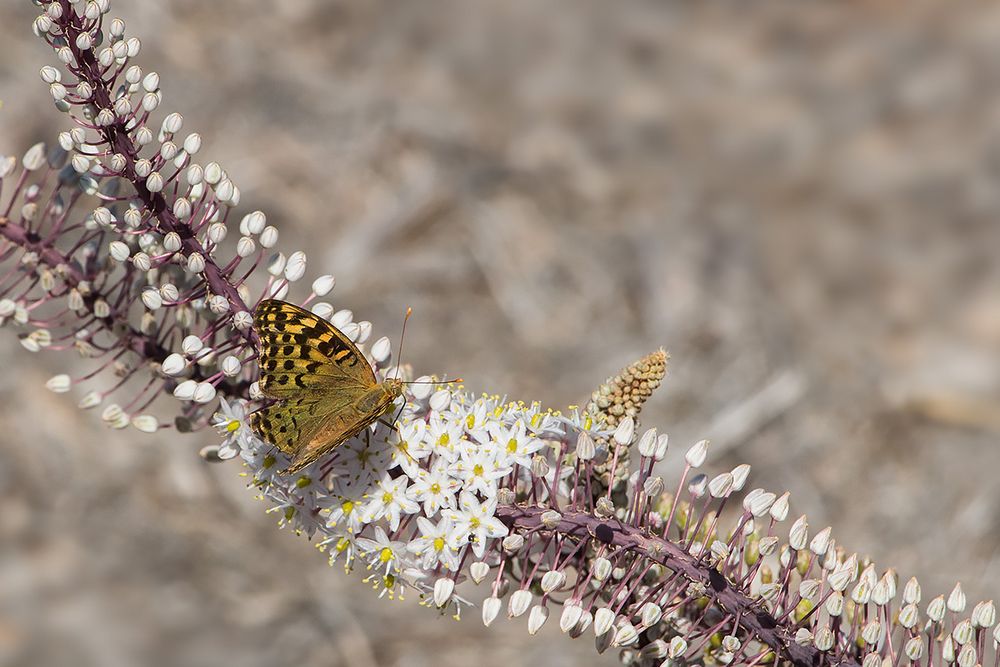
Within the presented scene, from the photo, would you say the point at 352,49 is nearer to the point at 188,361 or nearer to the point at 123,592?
the point at 123,592

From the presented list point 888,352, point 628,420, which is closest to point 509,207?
point 888,352

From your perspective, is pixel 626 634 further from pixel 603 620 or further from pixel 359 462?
pixel 359 462

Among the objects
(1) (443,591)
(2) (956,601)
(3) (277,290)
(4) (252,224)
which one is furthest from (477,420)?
(2) (956,601)

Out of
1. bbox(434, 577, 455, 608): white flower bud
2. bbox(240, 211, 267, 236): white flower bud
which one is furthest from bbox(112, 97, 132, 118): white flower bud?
bbox(434, 577, 455, 608): white flower bud

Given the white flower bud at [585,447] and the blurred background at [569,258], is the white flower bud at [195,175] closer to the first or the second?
the white flower bud at [585,447]

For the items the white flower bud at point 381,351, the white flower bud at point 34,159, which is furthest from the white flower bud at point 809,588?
the white flower bud at point 34,159

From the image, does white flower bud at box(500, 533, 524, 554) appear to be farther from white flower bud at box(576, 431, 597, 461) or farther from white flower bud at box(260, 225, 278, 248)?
white flower bud at box(260, 225, 278, 248)

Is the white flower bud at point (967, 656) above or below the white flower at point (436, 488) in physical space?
below
